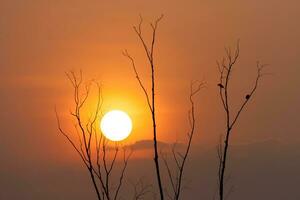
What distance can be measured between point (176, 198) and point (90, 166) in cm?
101

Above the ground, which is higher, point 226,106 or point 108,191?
point 226,106

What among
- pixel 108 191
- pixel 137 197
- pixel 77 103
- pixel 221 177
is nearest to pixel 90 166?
pixel 108 191

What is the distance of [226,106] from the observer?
19.2 ft

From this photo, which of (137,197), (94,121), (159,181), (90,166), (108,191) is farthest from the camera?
(137,197)

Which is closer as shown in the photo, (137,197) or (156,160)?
(156,160)

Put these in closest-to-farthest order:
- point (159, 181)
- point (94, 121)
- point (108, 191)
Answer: point (159, 181) → point (108, 191) → point (94, 121)

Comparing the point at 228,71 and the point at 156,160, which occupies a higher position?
the point at 228,71

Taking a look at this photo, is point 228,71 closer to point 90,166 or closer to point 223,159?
point 223,159

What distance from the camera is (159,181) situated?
5.30m

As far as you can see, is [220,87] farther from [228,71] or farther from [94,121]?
[94,121]

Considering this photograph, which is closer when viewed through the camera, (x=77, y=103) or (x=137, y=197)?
(x=77, y=103)

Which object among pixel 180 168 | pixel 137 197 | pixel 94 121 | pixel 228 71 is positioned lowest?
pixel 137 197

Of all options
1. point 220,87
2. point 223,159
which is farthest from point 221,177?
point 220,87

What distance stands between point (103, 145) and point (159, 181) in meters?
1.76
